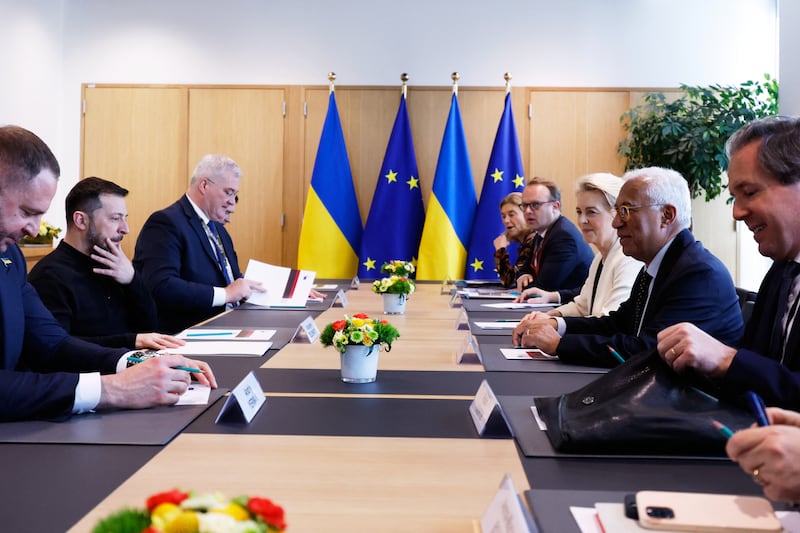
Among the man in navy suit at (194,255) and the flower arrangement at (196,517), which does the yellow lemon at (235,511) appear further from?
the man in navy suit at (194,255)

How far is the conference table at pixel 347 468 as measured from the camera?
44.3 inches

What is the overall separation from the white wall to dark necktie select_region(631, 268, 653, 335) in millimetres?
4846

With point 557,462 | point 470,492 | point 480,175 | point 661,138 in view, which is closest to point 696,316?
point 557,462

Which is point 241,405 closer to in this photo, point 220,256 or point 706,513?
point 706,513

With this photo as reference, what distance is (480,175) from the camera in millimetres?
7320

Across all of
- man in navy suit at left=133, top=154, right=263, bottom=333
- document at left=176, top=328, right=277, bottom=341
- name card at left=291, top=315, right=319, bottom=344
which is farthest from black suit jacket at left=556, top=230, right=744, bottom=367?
man in navy suit at left=133, top=154, right=263, bottom=333

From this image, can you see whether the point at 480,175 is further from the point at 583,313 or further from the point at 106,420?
the point at 106,420

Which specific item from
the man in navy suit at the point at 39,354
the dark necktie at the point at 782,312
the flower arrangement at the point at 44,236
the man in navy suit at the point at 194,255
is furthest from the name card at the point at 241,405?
the flower arrangement at the point at 44,236

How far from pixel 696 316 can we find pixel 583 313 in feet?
4.59

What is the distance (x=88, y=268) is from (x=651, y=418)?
2.48m

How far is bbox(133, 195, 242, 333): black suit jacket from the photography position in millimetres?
3922

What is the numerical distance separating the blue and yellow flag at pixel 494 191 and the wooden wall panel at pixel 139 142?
2.90 metres

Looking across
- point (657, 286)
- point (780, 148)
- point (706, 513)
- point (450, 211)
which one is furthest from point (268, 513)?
point (450, 211)

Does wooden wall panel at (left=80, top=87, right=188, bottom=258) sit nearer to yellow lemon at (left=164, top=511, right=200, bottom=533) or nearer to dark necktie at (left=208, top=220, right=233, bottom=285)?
dark necktie at (left=208, top=220, right=233, bottom=285)
